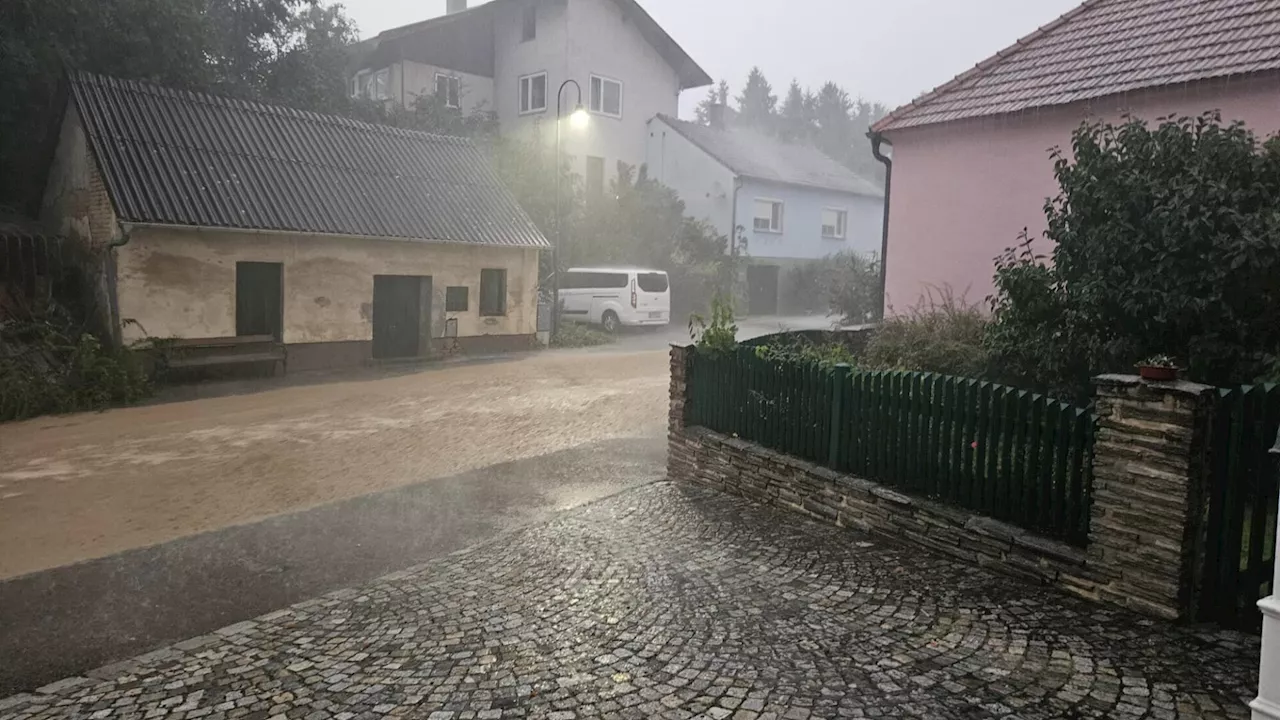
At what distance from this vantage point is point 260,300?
1738cm

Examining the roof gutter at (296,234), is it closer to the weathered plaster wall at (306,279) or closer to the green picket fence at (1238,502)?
the weathered plaster wall at (306,279)

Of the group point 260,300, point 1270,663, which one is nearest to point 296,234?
point 260,300

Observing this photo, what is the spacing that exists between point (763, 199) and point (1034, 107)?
23.8 metres

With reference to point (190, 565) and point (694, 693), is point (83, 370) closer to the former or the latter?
point (190, 565)

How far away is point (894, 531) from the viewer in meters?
6.70

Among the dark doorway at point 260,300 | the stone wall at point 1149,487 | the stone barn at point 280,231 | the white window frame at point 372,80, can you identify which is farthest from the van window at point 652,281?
the stone wall at point 1149,487

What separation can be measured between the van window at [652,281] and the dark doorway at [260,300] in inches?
437

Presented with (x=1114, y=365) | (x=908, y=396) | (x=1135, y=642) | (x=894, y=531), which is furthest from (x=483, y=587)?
(x=1114, y=365)

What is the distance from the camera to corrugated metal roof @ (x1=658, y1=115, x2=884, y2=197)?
35.3 meters

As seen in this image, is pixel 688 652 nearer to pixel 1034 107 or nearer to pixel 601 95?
pixel 1034 107

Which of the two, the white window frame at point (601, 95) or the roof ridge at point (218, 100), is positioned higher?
the white window frame at point (601, 95)

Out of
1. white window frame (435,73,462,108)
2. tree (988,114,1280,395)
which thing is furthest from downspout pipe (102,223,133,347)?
white window frame (435,73,462,108)

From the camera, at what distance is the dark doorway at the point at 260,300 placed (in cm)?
1709

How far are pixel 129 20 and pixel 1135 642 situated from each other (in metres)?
22.1
